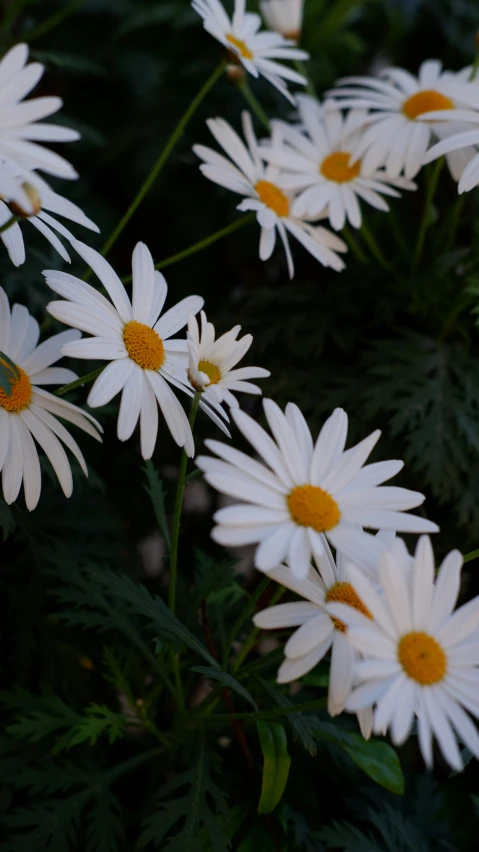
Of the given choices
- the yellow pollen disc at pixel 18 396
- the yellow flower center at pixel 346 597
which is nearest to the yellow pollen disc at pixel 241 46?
the yellow pollen disc at pixel 18 396

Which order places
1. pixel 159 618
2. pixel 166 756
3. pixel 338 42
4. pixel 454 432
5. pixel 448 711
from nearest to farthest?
pixel 448 711
pixel 159 618
pixel 166 756
pixel 454 432
pixel 338 42

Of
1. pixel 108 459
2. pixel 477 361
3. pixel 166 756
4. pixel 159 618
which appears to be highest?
pixel 477 361

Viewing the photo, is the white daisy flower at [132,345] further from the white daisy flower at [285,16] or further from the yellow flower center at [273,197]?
the white daisy flower at [285,16]

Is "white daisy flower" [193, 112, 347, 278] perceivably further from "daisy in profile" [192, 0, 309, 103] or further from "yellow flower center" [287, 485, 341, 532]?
"yellow flower center" [287, 485, 341, 532]

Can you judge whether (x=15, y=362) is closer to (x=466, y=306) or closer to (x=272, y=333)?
(x=272, y=333)

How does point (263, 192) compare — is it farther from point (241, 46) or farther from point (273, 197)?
point (241, 46)

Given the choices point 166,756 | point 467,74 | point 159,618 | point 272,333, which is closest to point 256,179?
point 272,333

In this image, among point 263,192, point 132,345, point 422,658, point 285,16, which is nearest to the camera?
point 422,658

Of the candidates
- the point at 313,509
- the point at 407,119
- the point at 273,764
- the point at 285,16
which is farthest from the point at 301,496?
the point at 285,16
